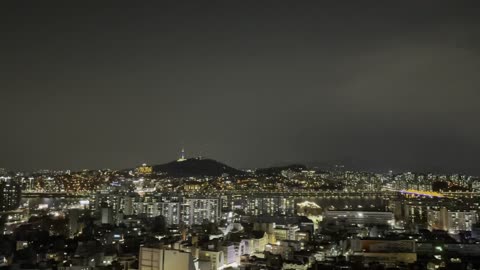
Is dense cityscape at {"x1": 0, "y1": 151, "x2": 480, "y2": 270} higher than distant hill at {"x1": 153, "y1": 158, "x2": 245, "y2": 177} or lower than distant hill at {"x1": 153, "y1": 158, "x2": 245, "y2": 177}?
lower

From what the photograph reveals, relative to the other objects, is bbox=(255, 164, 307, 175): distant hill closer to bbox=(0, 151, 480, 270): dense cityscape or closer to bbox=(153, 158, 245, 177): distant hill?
bbox=(153, 158, 245, 177): distant hill

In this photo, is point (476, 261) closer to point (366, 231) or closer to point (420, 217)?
point (366, 231)

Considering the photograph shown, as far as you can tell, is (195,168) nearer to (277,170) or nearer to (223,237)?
(277,170)

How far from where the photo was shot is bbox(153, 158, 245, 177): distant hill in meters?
45.4

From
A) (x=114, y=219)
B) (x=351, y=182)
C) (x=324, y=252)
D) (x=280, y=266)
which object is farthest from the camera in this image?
(x=351, y=182)

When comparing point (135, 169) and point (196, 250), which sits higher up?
point (135, 169)

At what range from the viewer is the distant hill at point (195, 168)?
45.4 m

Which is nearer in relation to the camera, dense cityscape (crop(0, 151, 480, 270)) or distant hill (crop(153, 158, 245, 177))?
dense cityscape (crop(0, 151, 480, 270))

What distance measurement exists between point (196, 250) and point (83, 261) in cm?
181

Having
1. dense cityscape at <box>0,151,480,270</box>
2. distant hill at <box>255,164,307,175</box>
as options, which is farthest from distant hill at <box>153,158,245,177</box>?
dense cityscape at <box>0,151,480,270</box>

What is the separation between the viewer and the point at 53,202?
72.1ft

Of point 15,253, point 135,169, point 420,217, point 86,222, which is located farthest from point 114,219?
point 135,169

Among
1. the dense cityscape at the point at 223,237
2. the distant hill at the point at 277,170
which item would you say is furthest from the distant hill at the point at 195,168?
the dense cityscape at the point at 223,237

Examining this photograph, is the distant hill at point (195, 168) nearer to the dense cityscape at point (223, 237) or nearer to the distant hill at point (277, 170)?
the distant hill at point (277, 170)
